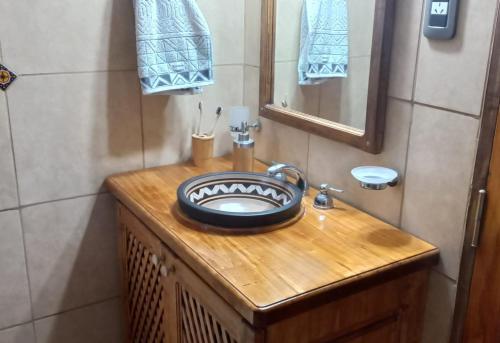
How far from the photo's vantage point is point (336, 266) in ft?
3.77

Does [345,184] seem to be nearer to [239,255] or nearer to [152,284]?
[239,255]

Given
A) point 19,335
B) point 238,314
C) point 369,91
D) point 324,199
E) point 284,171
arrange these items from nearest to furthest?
1. point 238,314
2. point 369,91
3. point 324,199
4. point 284,171
5. point 19,335

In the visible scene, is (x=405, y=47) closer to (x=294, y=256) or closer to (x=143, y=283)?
(x=294, y=256)

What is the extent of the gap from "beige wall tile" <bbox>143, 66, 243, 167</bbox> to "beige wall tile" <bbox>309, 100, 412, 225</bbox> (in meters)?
0.41

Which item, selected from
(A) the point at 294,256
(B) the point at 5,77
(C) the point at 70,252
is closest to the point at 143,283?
(C) the point at 70,252

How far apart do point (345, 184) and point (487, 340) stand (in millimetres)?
525

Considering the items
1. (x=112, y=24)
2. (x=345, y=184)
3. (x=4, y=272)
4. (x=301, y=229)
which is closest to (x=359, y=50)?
(x=345, y=184)

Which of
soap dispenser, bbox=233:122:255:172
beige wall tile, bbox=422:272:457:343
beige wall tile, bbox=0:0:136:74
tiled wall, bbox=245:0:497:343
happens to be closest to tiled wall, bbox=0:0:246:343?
beige wall tile, bbox=0:0:136:74

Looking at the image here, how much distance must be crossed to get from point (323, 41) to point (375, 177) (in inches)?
17.9

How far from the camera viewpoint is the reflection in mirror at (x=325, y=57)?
1.36 metres

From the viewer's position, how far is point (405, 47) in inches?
48.9

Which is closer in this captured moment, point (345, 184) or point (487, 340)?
point (487, 340)

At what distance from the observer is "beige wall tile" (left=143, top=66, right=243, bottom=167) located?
173 cm

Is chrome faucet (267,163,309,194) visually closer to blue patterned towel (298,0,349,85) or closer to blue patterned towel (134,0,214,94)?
blue patterned towel (298,0,349,85)
